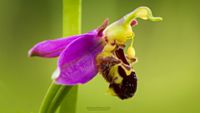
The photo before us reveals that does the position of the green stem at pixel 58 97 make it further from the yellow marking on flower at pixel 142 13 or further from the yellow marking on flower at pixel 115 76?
the yellow marking on flower at pixel 142 13

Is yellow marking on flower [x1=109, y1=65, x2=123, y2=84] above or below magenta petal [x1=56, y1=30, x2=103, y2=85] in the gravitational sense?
below

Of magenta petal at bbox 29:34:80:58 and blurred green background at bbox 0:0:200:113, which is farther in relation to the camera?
blurred green background at bbox 0:0:200:113

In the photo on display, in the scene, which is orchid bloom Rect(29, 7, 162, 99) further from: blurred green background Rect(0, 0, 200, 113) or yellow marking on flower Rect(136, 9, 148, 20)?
blurred green background Rect(0, 0, 200, 113)

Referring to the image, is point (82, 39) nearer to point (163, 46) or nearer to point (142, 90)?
point (142, 90)

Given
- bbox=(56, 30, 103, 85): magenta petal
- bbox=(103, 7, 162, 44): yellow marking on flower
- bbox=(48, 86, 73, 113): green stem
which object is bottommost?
Result: bbox=(48, 86, 73, 113): green stem

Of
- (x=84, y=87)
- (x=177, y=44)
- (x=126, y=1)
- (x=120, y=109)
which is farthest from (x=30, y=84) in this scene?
(x=177, y=44)

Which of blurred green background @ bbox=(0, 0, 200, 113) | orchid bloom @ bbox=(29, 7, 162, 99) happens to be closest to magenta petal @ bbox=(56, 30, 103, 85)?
orchid bloom @ bbox=(29, 7, 162, 99)

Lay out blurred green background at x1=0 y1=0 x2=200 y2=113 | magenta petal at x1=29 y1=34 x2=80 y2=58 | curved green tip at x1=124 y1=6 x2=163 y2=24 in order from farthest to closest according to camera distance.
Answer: blurred green background at x1=0 y1=0 x2=200 y2=113, curved green tip at x1=124 y1=6 x2=163 y2=24, magenta petal at x1=29 y1=34 x2=80 y2=58
